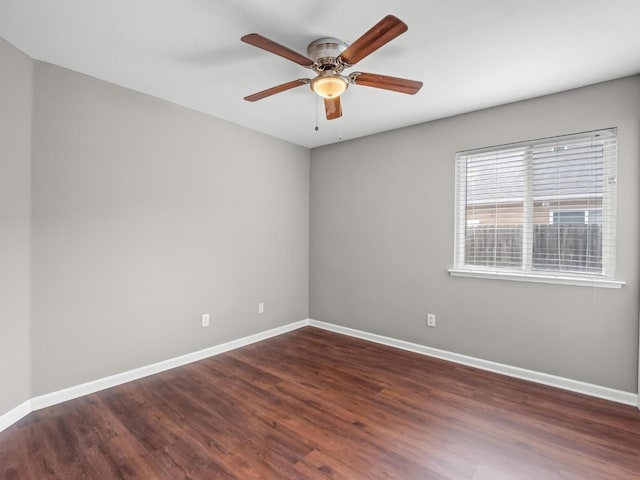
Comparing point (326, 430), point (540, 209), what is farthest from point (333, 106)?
point (326, 430)

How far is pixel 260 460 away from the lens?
1.78 m

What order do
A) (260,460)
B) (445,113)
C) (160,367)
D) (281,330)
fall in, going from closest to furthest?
(260,460) → (160,367) → (445,113) → (281,330)

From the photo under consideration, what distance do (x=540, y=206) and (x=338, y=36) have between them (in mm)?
2242

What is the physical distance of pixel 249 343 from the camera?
367 cm

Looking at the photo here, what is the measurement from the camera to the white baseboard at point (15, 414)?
201 centimetres

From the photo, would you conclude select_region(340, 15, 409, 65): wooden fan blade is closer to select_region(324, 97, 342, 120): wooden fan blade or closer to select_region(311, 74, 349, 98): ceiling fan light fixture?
select_region(311, 74, 349, 98): ceiling fan light fixture

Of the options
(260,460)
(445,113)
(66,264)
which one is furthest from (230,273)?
(445,113)

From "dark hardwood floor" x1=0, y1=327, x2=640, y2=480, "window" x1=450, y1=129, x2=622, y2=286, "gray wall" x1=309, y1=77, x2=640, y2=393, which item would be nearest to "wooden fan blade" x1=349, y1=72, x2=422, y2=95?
"gray wall" x1=309, y1=77, x2=640, y2=393

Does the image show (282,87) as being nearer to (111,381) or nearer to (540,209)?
(540,209)

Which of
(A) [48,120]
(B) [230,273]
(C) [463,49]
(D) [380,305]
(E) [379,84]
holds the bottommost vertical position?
(D) [380,305]

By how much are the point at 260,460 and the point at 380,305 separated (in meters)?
2.29

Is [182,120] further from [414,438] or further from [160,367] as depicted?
[414,438]

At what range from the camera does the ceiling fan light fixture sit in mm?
2037

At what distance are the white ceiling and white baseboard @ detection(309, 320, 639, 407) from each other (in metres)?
2.41
